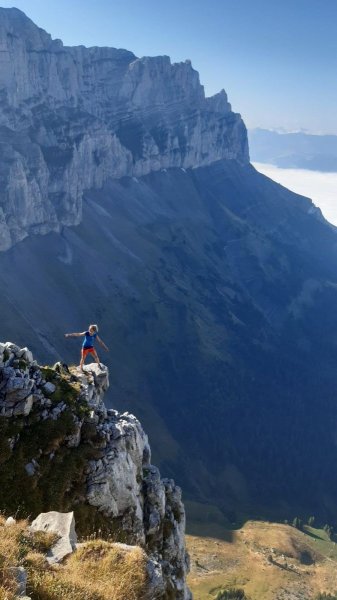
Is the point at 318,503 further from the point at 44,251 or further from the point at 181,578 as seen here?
the point at 181,578

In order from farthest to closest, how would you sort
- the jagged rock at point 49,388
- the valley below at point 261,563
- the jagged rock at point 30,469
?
1. the valley below at point 261,563
2. the jagged rock at point 49,388
3. the jagged rock at point 30,469

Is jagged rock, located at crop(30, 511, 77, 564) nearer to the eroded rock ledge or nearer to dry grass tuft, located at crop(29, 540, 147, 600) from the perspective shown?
dry grass tuft, located at crop(29, 540, 147, 600)

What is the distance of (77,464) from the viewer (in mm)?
27375

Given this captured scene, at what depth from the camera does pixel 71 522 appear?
2011 centimetres

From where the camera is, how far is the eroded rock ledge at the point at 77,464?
25.2 metres

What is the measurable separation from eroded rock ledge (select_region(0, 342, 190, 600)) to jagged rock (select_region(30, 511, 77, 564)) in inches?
155

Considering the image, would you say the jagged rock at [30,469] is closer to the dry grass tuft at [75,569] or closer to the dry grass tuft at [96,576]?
the dry grass tuft at [75,569]

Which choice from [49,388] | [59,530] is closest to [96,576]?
[59,530]

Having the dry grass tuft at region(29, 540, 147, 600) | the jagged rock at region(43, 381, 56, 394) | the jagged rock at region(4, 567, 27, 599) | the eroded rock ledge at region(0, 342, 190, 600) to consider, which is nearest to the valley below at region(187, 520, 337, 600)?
the eroded rock ledge at region(0, 342, 190, 600)

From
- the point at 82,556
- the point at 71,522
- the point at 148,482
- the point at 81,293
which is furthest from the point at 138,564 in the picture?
the point at 81,293

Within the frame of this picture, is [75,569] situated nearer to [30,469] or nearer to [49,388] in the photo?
[30,469]

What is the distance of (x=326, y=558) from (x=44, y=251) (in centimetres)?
14862

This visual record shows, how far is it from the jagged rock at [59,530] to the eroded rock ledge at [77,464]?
394 centimetres

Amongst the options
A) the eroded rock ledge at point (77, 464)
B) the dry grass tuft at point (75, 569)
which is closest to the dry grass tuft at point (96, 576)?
the dry grass tuft at point (75, 569)
